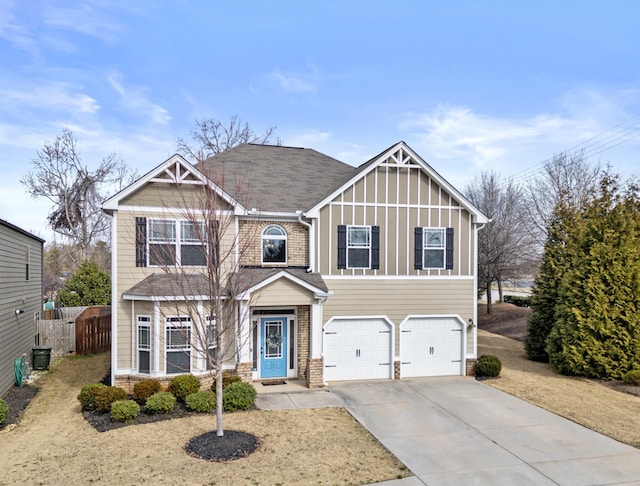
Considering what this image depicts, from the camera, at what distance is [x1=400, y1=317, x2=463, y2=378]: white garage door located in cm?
1614

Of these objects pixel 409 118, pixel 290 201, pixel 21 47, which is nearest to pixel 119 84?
pixel 21 47

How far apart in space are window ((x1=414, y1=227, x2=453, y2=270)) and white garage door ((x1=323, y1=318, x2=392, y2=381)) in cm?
254

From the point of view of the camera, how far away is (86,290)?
25.3 metres

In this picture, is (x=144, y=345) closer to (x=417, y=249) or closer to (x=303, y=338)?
(x=303, y=338)

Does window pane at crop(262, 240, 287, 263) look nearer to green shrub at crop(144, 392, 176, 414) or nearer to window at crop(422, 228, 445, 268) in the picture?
window at crop(422, 228, 445, 268)

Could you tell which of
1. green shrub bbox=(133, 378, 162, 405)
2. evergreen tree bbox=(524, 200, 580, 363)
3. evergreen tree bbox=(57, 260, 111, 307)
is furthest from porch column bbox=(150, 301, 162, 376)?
evergreen tree bbox=(524, 200, 580, 363)

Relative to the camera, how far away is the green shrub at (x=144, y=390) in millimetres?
12305

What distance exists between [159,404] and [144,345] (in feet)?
7.96

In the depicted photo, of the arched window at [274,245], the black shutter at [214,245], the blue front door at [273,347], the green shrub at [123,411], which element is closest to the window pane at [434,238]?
the arched window at [274,245]

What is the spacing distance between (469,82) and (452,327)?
8766 mm

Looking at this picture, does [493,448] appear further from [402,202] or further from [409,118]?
[409,118]

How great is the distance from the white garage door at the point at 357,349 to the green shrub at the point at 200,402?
450 cm

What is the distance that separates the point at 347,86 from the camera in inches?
735

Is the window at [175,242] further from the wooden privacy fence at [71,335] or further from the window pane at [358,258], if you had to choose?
the wooden privacy fence at [71,335]
